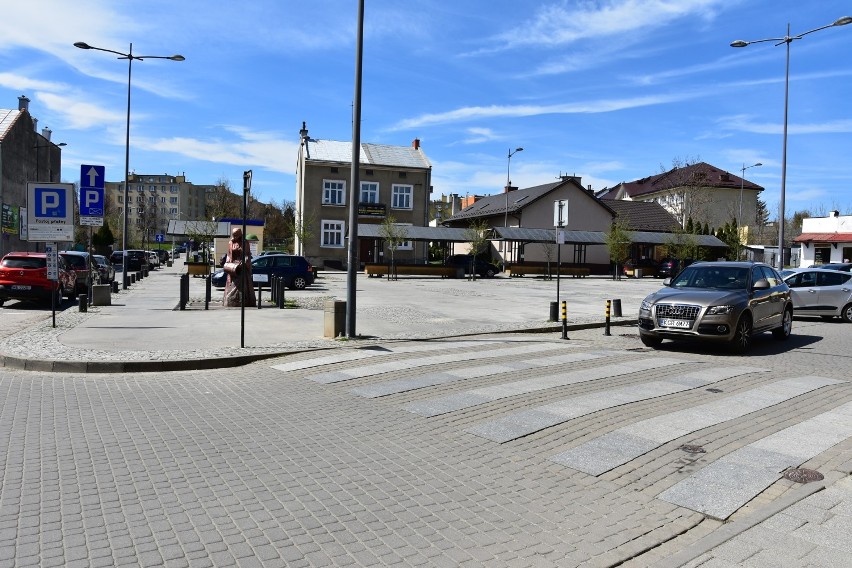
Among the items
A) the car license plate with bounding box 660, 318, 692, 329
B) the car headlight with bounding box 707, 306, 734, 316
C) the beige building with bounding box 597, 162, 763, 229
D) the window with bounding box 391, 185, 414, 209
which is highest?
the beige building with bounding box 597, 162, 763, 229

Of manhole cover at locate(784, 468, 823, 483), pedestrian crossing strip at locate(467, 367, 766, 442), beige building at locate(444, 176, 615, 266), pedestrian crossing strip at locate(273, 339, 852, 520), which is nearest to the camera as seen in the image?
manhole cover at locate(784, 468, 823, 483)

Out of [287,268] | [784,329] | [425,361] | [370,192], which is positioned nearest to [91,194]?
[287,268]

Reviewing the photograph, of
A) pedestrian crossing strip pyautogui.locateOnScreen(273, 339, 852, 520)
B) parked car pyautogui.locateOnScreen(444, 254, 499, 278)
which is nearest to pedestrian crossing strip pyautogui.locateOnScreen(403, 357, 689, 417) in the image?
pedestrian crossing strip pyautogui.locateOnScreen(273, 339, 852, 520)

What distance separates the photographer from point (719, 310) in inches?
475

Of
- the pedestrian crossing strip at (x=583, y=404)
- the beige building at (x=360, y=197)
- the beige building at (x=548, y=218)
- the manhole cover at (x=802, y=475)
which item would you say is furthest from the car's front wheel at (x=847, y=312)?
the beige building at (x=360, y=197)

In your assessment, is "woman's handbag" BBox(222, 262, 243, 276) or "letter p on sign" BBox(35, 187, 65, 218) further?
"woman's handbag" BBox(222, 262, 243, 276)

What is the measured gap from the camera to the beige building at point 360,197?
5403 cm

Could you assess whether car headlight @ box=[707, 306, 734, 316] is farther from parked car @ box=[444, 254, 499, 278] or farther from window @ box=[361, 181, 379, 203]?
window @ box=[361, 181, 379, 203]

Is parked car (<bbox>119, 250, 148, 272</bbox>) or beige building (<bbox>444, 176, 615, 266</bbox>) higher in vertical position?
beige building (<bbox>444, 176, 615, 266</bbox>)

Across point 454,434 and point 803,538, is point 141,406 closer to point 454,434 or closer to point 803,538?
point 454,434

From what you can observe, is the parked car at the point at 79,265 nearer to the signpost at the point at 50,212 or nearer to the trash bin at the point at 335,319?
the signpost at the point at 50,212

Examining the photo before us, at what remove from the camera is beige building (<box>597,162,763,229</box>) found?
69812 millimetres

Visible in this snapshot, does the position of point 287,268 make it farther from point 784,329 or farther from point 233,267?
point 784,329

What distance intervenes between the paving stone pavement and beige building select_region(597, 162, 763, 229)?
65.0m
